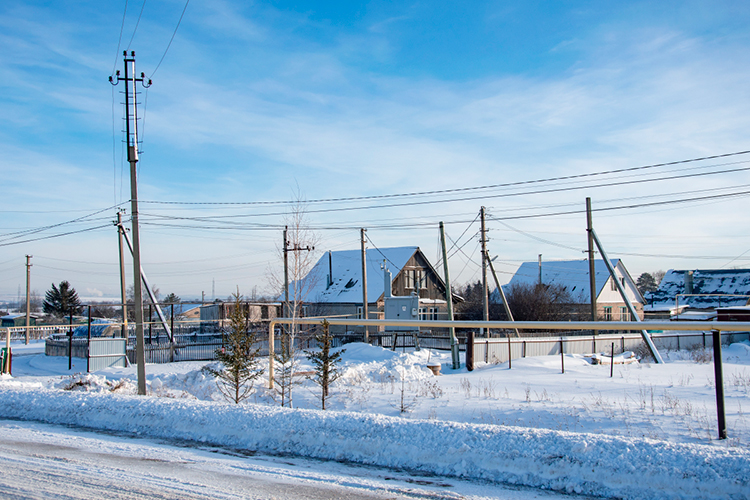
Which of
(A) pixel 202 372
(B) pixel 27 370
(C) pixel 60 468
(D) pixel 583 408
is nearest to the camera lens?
(C) pixel 60 468

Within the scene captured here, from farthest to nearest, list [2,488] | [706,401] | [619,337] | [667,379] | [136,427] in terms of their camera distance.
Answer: [619,337]
[667,379]
[706,401]
[136,427]
[2,488]

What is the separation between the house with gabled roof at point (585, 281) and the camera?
173 ft

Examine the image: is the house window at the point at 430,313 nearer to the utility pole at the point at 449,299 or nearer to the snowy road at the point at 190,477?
the utility pole at the point at 449,299

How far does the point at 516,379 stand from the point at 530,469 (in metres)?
10.8

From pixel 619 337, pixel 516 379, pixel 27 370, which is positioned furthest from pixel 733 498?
pixel 619 337

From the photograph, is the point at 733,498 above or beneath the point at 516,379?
above

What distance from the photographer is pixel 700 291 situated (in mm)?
59562

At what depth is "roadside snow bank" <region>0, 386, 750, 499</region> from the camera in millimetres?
4336

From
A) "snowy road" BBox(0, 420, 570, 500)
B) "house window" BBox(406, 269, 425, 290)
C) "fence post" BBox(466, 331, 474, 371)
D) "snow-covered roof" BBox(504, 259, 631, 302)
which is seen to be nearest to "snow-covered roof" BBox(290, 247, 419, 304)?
"house window" BBox(406, 269, 425, 290)

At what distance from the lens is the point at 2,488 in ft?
15.1

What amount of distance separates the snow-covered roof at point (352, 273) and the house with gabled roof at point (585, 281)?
13616 mm

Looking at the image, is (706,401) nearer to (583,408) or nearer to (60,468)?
(583,408)

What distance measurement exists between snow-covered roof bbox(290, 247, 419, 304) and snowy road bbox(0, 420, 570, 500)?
38017 millimetres

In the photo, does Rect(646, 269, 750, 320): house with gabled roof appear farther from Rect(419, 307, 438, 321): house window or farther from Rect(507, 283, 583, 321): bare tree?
Rect(419, 307, 438, 321): house window
